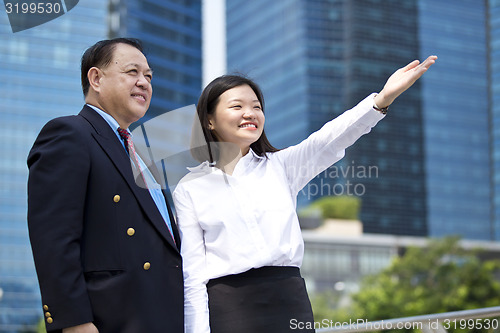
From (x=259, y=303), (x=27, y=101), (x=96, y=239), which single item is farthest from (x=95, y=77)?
(x=27, y=101)

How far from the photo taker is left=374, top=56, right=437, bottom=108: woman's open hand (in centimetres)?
206

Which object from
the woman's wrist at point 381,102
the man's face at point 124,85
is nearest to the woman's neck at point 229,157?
the man's face at point 124,85

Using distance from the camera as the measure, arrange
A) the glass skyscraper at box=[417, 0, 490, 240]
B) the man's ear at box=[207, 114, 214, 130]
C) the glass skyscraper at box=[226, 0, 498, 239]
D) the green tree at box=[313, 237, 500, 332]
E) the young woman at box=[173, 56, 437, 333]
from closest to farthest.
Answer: the young woman at box=[173, 56, 437, 333], the man's ear at box=[207, 114, 214, 130], the green tree at box=[313, 237, 500, 332], the glass skyscraper at box=[226, 0, 498, 239], the glass skyscraper at box=[417, 0, 490, 240]

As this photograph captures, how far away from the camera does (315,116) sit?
2357 inches

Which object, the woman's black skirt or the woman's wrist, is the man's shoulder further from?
the woman's wrist

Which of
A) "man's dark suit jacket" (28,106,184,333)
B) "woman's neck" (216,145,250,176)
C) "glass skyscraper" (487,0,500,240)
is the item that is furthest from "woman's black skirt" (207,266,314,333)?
"glass skyscraper" (487,0,500,240)

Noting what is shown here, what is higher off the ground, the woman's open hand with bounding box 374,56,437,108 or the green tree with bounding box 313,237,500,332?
the woman's open hand with bounding box 374,56,437,108

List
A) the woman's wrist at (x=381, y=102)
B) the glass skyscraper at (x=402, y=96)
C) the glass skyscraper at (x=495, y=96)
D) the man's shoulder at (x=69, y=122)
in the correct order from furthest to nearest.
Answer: the glass skyscraper at (x=495, y=96)
the glass skyscraper at (x=402, y=96)
the woman's wrist at (x=381, y=102)
the man's shoulder at (x=69, y=122)

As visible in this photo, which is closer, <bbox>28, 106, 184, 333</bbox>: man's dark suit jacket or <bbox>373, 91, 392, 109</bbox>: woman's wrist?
<bbox>28, 106, 184, 333</bbox>: man's dark suit jacket

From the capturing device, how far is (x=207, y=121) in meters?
2.33

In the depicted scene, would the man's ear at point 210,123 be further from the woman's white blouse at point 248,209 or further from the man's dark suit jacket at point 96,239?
the man's dark suit jacket at point 96,239

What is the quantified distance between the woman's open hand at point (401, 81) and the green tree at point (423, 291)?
1111 inches

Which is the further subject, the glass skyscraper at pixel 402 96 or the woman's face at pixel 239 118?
the glass skyscraper at pixel 402 96

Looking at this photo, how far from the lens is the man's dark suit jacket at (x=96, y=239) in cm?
170
